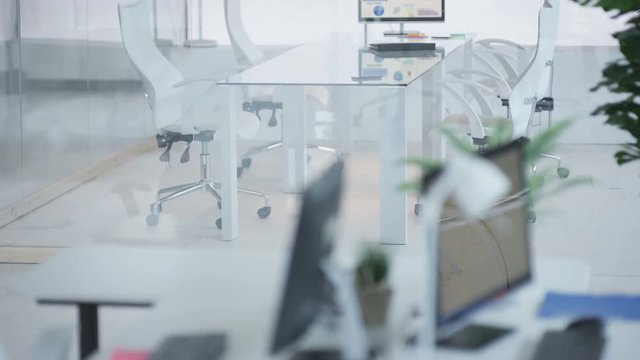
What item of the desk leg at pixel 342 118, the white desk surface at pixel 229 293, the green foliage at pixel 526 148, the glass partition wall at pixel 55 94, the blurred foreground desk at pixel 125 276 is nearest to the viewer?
the green foliage at pixel 526 148

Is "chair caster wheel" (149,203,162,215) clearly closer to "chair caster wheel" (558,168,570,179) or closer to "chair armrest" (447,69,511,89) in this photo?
"chair armrest" (447,69,511,89)

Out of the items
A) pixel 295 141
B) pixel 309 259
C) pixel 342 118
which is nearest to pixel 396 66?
pixel 342 118

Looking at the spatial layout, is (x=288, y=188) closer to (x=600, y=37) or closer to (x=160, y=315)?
(x=600, y=37)

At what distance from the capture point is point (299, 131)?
5.82 m

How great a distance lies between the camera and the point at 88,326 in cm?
314

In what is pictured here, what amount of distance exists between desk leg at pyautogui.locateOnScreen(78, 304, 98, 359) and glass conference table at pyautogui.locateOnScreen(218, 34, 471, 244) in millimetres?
2660

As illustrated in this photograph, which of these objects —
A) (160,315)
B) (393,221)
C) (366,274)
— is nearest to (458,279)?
(366,274)

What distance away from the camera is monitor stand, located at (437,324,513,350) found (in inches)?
103

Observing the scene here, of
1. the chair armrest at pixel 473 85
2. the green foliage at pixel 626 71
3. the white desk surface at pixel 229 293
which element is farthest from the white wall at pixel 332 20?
the white desk surface at pixel 229 293

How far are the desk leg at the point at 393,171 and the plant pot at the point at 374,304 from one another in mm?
3074

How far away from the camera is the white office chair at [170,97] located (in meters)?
5.77

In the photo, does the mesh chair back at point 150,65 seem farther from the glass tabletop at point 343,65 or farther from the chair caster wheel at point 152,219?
the chair caster wheel at point 152,219

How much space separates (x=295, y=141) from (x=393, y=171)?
49 centimetres

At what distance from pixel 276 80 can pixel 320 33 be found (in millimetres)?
345
